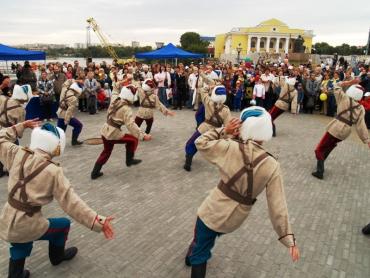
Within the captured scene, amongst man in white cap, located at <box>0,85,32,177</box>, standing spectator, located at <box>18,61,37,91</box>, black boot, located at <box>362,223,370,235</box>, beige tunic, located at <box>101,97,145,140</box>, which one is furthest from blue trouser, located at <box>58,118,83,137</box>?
black boot, located at <box>362,223,370,235</box>

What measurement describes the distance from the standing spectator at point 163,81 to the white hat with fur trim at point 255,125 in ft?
36.0

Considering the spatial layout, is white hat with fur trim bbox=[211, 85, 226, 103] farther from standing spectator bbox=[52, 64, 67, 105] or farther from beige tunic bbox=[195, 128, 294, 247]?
standing spectator bbox=[52, 64, 67, 105]

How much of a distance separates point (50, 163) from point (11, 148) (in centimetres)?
55

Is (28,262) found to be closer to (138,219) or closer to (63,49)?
(138,219)

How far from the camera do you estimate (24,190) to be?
9.53 feet

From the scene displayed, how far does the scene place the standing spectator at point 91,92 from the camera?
39.6 ft

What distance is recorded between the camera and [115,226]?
460 centimetres

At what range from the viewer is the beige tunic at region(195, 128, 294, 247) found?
9.10ft

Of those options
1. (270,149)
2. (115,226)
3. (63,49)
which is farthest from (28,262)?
(63,49)

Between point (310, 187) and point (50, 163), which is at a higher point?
point (50, 163)

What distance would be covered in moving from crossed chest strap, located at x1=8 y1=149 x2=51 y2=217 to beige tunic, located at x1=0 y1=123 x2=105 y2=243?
0.02 meters

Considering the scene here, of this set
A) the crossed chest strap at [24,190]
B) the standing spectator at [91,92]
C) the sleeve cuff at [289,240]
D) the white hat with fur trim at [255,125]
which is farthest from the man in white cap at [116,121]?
the standing spectator at [91,92]

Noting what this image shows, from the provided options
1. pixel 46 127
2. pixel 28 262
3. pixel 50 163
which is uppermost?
pixel 46 127

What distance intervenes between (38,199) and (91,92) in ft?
31.8
